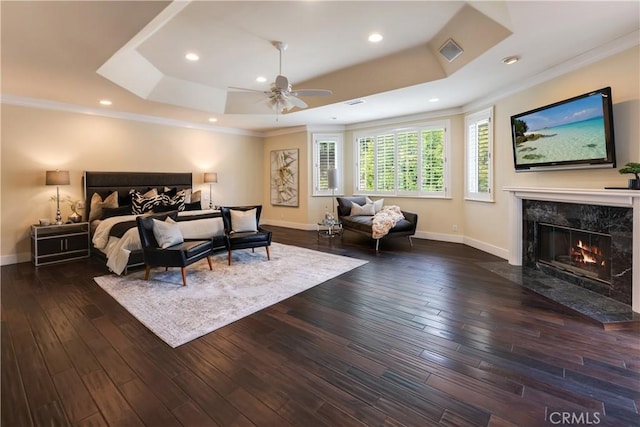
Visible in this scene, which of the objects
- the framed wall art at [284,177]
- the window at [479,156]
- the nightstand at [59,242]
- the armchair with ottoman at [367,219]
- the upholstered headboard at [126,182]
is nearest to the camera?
the nightstand at [59,242]

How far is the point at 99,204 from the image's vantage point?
17.8ft

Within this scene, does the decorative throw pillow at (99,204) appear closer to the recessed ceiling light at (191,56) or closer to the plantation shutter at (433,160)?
the recessed ceiling light at (191,56)

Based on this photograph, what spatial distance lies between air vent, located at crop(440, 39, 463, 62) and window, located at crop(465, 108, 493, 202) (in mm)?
1829

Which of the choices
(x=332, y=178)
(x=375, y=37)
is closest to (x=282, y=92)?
(x=375, y=37)

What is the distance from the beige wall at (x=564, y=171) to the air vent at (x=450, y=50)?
1.43m

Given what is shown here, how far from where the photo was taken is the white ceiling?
2.77 m

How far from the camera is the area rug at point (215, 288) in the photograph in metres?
2.82

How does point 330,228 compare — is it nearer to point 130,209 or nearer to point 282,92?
point 282,92

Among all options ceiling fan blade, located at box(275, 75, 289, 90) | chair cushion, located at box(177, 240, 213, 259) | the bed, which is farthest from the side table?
ceiling fan blade, located at box(275, 75, 289, 90)

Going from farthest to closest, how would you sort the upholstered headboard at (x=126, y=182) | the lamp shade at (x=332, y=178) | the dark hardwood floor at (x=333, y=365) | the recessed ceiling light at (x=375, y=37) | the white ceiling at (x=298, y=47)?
1. the lamp shade at (x=332, y=178)
2. the upholstered headboard at (x=126, y=182)
3. the recessed ceiling light at (x=375, y=37)
4. the white ceiling at (x=298, y=47)
5. the dark hardwood floor at (x=333, y=365)

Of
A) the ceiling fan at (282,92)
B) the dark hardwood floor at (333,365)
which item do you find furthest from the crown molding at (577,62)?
the ceiling fan at (282,92)

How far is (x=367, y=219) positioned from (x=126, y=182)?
503cm

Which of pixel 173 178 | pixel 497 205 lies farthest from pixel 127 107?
pixel 497 205

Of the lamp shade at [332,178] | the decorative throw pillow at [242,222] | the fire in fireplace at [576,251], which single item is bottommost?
the fire in fireplace at [576,251]
